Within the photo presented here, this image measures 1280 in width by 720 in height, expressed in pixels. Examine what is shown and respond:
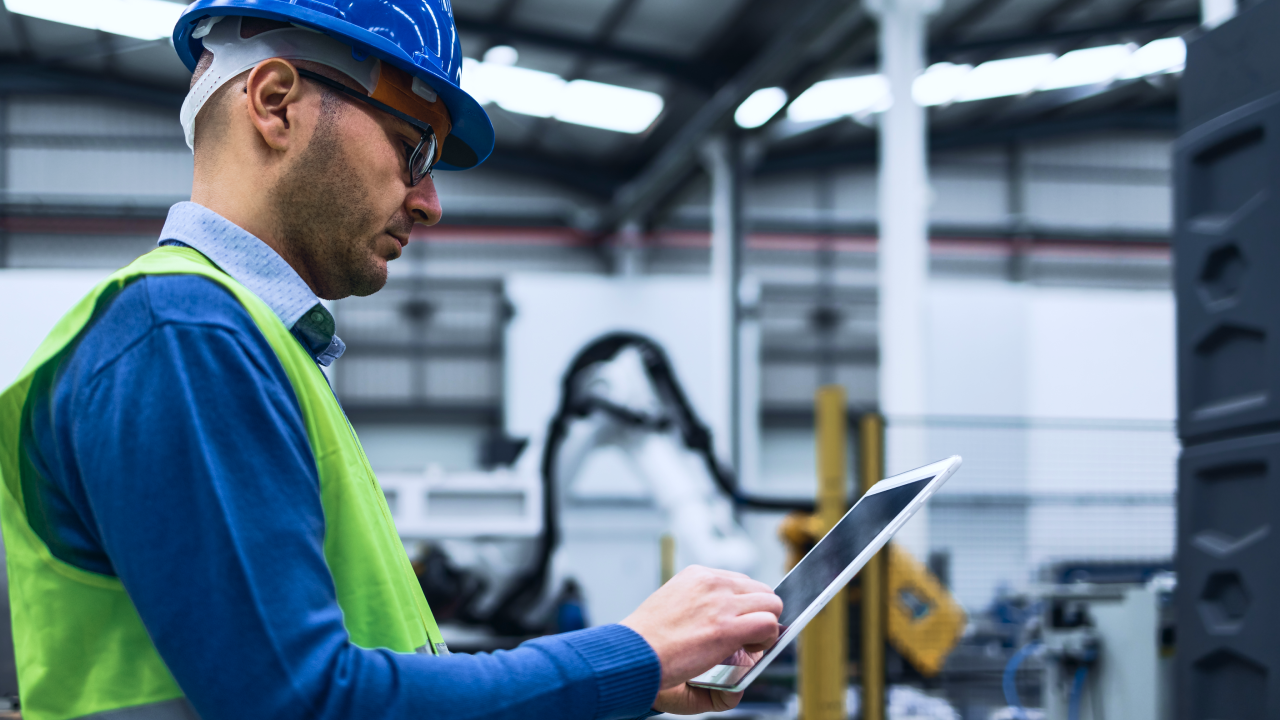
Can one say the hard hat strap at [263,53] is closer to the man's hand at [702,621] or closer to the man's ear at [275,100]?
the man's ear at [275,100]

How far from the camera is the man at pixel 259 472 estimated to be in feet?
2.67

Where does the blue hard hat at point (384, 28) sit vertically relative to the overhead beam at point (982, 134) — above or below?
below

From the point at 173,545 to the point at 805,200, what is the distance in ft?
51.6

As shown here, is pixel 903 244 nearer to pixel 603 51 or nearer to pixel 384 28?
pixel 603 51

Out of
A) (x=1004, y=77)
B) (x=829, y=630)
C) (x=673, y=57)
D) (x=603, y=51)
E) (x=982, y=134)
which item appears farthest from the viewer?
(x=982, y=134)

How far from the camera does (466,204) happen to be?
15.5 metres

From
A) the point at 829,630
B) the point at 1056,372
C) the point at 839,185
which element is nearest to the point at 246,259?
the point at 829,630

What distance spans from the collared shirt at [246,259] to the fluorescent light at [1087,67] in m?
13.3

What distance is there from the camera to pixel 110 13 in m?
11.3

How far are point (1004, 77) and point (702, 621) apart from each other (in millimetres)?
13667

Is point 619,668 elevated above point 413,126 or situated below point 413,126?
below

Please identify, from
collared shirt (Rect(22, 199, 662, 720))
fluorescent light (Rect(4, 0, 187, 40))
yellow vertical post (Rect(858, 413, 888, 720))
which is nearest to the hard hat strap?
collared shirt (Rect(22, 199, 662, 720))

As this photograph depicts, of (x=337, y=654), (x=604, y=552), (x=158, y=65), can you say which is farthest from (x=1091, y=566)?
(x=158, y=65)

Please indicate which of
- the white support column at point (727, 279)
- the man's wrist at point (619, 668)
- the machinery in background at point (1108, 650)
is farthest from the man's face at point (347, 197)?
the white support column at point (727, 279)
